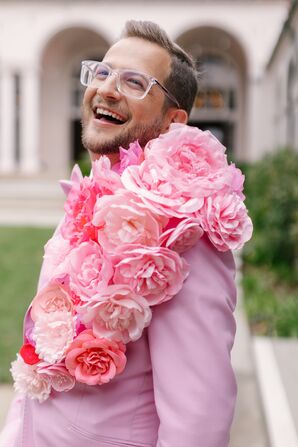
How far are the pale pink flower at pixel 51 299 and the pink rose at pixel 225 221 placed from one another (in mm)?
379

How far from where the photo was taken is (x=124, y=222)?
135cm

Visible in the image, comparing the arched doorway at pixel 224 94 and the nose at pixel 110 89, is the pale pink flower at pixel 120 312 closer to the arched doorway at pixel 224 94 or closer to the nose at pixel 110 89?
the nose at pixel 110 89

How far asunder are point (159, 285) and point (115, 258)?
0.12 metres

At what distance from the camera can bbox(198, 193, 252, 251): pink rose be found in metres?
1.34

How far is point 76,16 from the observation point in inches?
972

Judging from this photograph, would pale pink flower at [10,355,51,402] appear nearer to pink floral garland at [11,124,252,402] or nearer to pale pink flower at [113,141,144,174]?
pink floral garland at [11,124,252,402]

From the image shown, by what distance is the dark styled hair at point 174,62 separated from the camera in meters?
1.63

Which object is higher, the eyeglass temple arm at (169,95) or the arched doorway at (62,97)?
the eyeglass temple arm at (169,95)

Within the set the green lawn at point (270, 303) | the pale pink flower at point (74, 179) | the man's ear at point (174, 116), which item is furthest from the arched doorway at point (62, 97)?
the man's ear at point (174, 116)

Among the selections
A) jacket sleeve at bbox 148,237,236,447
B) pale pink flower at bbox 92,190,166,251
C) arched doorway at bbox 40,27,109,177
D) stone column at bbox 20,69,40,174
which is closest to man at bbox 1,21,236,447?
jacket sleeve at bbox 148,237,236,447

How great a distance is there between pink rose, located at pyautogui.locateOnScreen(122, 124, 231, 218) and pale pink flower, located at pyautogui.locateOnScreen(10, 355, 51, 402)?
512 millimetres

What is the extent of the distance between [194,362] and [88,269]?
32cm

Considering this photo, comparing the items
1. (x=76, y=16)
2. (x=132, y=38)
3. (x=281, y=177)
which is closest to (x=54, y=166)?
(x=76, y=16)

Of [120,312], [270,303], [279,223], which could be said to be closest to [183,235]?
[120,312]
